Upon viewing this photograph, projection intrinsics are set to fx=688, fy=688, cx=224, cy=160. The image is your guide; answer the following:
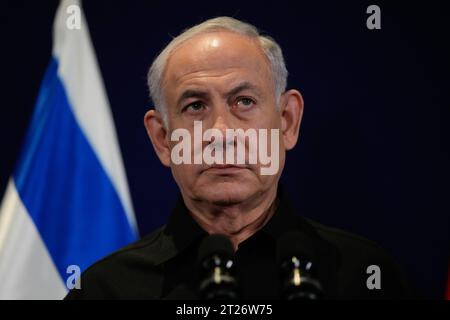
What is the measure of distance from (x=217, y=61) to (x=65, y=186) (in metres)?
0.68

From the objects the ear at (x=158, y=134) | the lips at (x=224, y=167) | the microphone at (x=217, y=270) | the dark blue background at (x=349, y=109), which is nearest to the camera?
the microphone at (x=217, y=270)

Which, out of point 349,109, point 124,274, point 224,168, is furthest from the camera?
point 349,109

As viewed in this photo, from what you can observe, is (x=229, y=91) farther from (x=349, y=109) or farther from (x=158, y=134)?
(x=349, y=109)

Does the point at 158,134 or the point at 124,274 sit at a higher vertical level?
the point at 158,134

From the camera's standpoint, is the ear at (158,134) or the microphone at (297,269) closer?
the microphone at (297,269)

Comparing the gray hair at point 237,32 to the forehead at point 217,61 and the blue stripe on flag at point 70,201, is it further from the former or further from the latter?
the blue stripe on flag at point 70,201

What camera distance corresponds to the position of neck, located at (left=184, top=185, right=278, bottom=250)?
172 centimetres

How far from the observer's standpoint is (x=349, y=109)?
203cm

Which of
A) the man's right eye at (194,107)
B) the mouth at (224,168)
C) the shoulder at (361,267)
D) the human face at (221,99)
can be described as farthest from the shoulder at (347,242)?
the man's right eye at (194,107)

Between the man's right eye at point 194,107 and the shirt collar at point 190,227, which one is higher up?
the man's right eye at point 194,107

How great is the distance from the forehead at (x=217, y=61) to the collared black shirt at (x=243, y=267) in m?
0.32

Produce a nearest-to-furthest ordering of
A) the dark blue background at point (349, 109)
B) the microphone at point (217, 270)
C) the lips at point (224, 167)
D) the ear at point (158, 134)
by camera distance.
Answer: the microphone at point (217, 270)
the lips at point (224, 167)
the ear at point (158, 134)
the dark blue background at point (349, 109)

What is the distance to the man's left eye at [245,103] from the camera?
1695 mm

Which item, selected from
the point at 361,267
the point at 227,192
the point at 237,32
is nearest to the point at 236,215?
the point at 227,192
